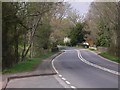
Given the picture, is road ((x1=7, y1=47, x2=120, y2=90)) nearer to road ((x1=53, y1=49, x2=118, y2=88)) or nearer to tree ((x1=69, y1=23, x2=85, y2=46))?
road ((x1=53, y1=49, x2=118, y2=88))

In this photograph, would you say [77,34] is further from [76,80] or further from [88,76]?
[76,80]

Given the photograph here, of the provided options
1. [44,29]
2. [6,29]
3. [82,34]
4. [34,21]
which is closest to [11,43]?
[6,29]

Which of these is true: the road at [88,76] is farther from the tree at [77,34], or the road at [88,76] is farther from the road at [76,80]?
the tree at [77,34]

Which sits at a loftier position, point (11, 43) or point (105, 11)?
point (105, 11)

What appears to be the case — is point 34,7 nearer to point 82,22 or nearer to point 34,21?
point 34,21

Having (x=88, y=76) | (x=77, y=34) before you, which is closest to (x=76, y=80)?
(x=88, y=76)

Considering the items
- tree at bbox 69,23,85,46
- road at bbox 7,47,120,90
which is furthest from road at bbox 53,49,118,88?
tree at bbox 69,23,85,46

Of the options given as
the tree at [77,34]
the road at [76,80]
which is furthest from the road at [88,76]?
the tree at [77,34]

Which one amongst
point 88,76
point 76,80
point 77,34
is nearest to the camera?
point 76,80

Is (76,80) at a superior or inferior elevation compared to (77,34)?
inferior

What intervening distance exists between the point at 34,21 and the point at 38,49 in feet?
64.7

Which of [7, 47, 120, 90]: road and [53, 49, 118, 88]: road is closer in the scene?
[7, 47, 120, 90]: road

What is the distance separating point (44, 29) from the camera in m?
63.3

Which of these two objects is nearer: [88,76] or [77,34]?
[88,76]
